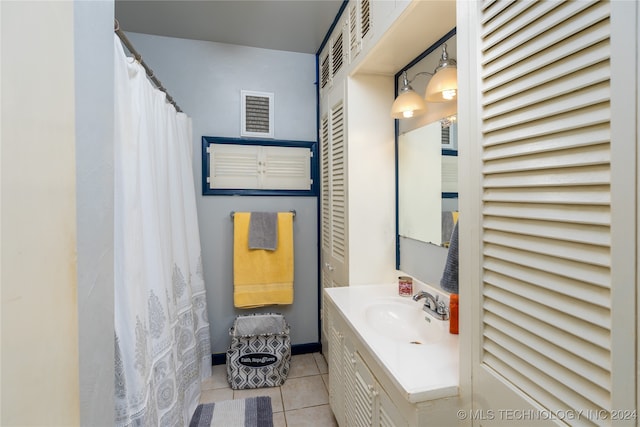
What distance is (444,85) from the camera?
128 centimetres

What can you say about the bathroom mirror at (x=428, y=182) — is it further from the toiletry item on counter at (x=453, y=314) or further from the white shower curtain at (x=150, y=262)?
the white shower curtain at (x=150, y=262)

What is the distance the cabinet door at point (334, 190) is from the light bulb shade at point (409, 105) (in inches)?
15.8

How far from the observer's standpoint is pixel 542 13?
25.1 inches

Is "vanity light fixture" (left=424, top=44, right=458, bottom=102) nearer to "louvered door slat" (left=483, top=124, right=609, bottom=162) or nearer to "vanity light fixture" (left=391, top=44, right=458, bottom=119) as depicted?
"vanity light fixture" (left=391, top=44, right=458, bottom=119)

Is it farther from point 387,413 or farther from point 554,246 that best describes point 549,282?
point 387,413

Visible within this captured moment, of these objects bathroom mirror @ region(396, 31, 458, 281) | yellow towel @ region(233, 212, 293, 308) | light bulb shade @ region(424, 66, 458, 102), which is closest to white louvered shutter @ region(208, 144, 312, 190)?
yellow towel @ region(233, 212, 293, 308)

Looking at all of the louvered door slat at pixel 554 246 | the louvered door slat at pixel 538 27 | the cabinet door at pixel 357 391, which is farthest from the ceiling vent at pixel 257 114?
the louvered door slat at pixel 554 246

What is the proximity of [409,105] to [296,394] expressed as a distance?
1899 mm

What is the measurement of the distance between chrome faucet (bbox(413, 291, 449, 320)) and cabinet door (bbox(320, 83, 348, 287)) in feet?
1.72

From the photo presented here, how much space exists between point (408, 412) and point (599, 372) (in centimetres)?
55

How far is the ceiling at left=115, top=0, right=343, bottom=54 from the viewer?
190 cm

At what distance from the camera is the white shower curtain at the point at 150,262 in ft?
3.83

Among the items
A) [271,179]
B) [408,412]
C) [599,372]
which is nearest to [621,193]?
[599,372]

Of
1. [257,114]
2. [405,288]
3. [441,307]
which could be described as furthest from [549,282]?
[257,114]
